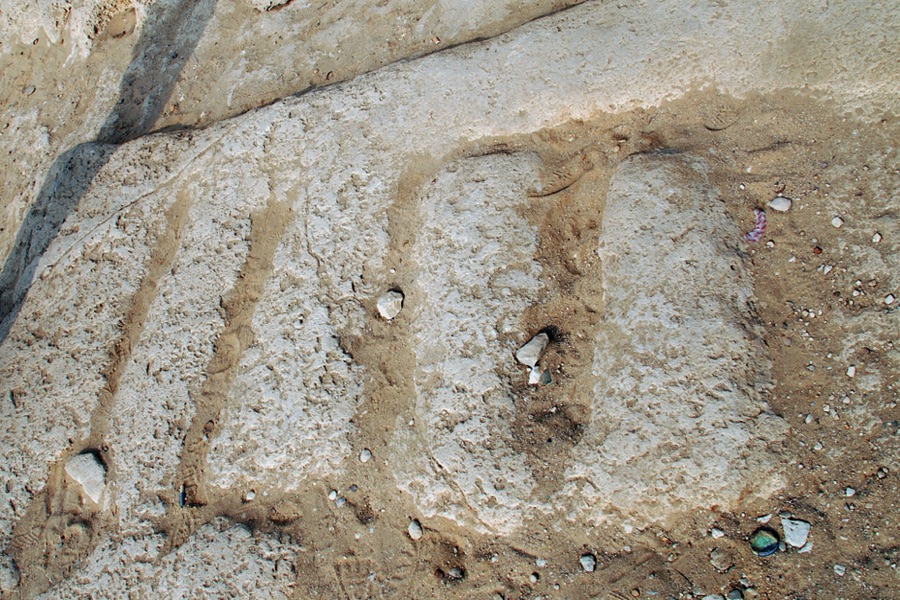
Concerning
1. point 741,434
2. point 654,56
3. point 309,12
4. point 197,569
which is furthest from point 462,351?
point 309,12

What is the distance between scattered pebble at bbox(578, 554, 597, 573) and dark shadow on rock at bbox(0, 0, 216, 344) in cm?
361

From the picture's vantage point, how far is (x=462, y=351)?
299 centimetres

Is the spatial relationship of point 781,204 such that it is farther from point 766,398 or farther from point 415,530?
point 415,530

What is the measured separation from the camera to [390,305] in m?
3.25

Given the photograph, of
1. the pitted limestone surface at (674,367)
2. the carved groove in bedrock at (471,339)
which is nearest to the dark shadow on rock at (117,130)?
the carved groove in bedrock at (471,339)

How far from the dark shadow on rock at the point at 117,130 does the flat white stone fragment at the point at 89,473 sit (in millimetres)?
1157

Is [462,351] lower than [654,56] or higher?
lower

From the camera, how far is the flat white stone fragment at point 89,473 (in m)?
3.33

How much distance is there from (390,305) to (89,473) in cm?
177

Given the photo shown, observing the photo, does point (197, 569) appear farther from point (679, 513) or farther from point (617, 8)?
point (617, 8)

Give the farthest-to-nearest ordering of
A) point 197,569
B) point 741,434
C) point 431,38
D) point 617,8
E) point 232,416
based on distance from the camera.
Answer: point 431,38
point 617,8
point 232,416
point 197,569
point 741,434

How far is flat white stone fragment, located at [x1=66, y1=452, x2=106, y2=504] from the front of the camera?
3330 mm

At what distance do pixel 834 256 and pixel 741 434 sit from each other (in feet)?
3.02

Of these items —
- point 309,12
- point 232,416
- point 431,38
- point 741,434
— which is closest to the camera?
point 741,434
